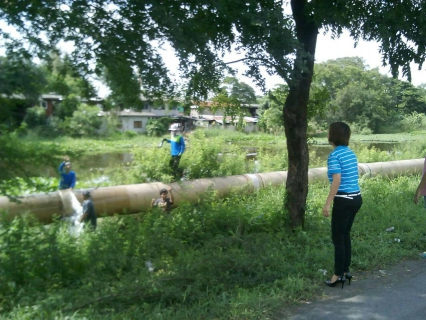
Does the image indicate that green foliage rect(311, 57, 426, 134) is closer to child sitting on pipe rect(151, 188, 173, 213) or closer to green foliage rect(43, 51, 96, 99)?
child sitting on pipe rect(151, 188, 173, 213)

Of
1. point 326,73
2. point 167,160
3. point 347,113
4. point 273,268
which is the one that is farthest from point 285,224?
point 326,73

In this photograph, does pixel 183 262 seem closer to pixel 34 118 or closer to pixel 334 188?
pixel 334 188

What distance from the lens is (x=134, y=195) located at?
11.0m

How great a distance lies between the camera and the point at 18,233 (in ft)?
20.1

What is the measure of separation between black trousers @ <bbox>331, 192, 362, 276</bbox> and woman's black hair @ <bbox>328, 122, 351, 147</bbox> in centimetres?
61

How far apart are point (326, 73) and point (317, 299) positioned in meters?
42.4

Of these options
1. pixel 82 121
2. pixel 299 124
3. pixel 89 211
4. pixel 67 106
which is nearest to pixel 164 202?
pixel 89 211

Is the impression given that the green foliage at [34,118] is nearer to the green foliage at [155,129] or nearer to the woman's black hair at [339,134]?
the woman's black hair at [339,134]

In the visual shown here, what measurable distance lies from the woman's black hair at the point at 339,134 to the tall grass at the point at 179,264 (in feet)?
5.54

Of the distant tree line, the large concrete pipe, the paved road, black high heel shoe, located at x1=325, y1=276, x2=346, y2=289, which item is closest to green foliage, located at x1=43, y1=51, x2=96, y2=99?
the large concrete pipe

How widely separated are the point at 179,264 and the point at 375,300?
2303 millimetres

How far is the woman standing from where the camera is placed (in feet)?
20.4

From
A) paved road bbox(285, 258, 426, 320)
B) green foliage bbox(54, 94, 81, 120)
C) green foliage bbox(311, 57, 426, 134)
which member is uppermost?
green foliage bbox(311, 57, 426, 134)

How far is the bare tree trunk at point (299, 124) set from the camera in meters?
8.22
